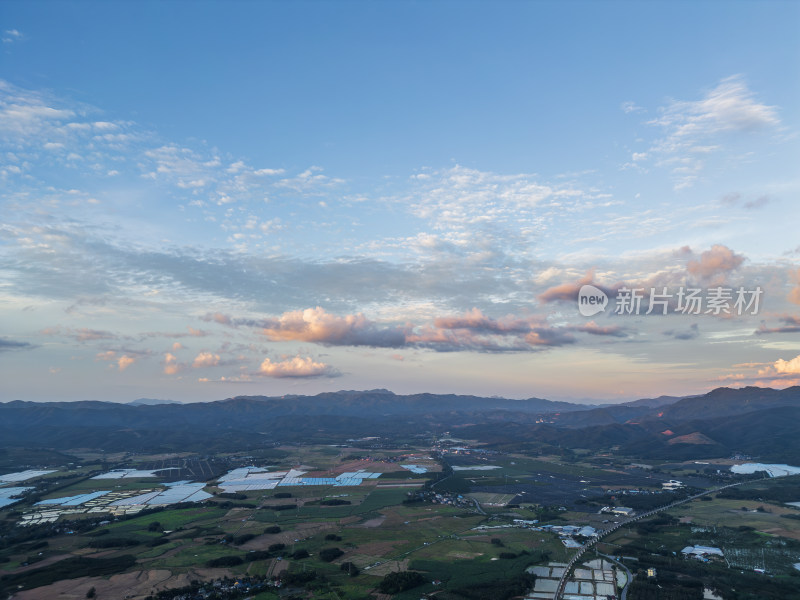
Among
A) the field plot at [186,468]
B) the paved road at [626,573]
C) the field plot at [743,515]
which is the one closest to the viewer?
the paved road at [626,573]

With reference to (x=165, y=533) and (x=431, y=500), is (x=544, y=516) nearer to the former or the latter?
(x=431, y=500)

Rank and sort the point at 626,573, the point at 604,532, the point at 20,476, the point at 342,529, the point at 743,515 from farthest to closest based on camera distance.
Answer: the point at 20,476 < the point at 743,515 < the point at 342,529 < the point at 604,532 < the point at 626,573

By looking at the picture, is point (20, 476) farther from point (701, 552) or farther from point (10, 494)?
point (701, 552)

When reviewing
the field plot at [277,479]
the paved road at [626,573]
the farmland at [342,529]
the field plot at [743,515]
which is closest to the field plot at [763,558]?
the farmland at [342,529]

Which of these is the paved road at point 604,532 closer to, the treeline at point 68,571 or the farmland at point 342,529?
the farmland at point 342,529

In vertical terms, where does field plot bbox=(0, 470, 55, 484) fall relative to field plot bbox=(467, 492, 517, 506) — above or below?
above

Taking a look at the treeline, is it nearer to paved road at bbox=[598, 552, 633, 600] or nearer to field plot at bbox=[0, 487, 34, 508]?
field plot at bbox=[0, 487, 34, 508]

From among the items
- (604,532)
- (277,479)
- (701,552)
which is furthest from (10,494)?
(701,552)

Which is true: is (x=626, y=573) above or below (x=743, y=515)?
above

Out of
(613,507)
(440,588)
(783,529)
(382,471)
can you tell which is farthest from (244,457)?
(783,529)

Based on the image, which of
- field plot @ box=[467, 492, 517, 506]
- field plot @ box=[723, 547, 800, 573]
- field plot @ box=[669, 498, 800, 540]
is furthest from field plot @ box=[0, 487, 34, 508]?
field plot @ box=[669, 498, 800, 540]

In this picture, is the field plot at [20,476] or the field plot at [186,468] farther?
the field plot at [186,468]
